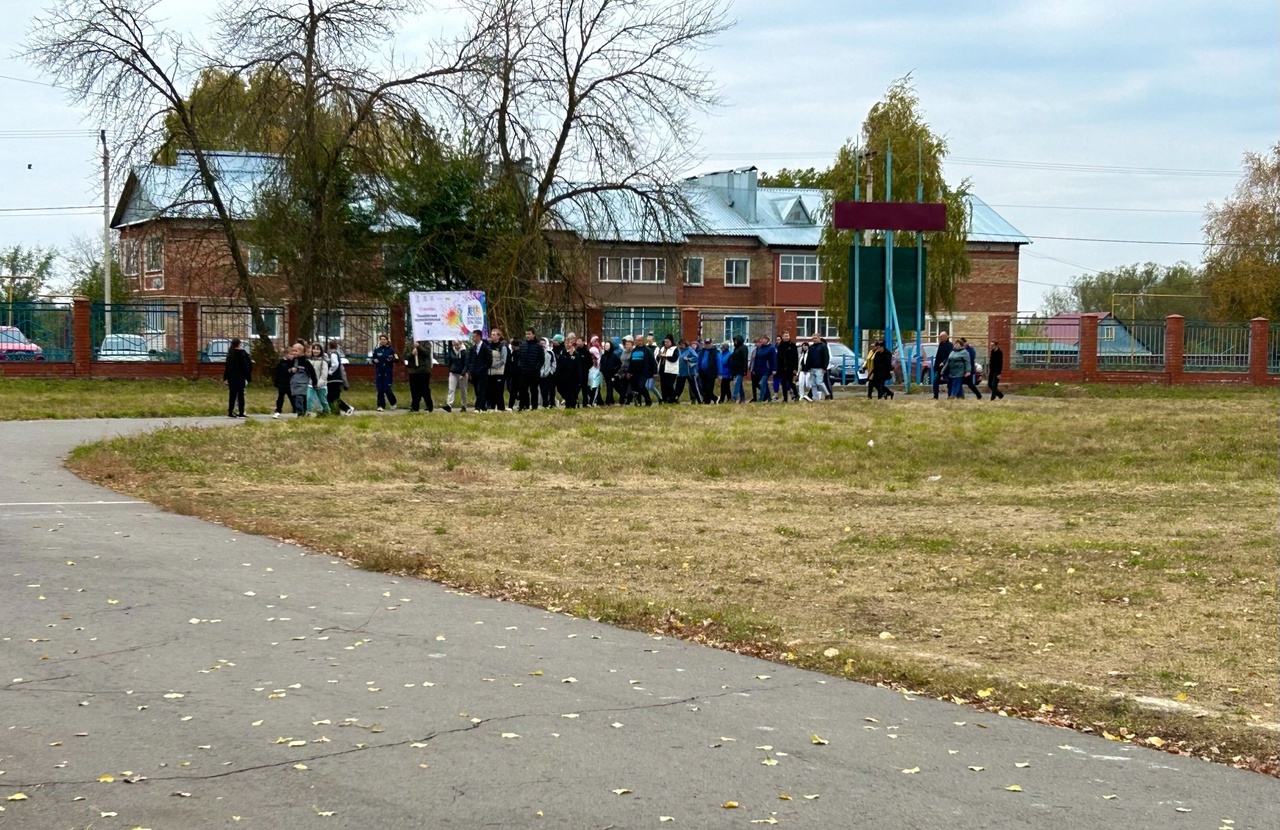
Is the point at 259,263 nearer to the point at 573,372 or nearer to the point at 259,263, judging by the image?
the point at 259,263

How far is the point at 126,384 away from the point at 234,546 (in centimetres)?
2760

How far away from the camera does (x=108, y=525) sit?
1246cm

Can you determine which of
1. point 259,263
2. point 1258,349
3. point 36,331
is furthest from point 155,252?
point 1258,349

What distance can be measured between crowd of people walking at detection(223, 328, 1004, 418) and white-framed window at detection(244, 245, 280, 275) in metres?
9.01

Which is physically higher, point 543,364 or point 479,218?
point 479,218

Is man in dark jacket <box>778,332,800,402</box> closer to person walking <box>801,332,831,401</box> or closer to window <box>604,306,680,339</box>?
person walking <box>801,332,831,401</box>

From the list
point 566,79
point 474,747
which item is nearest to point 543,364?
point 566,79

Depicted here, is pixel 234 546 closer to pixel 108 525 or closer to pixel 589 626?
pixel 108 525

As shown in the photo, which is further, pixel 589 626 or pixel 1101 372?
pixel 1101 372

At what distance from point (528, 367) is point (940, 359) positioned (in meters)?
10.3

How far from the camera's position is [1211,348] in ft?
142

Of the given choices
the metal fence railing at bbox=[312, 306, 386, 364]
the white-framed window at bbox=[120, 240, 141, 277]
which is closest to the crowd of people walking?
the metal fence railing at bbox=[312, 306, 386, 364]

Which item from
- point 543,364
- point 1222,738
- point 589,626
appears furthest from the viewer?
point 543,364

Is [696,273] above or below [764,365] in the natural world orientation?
above
